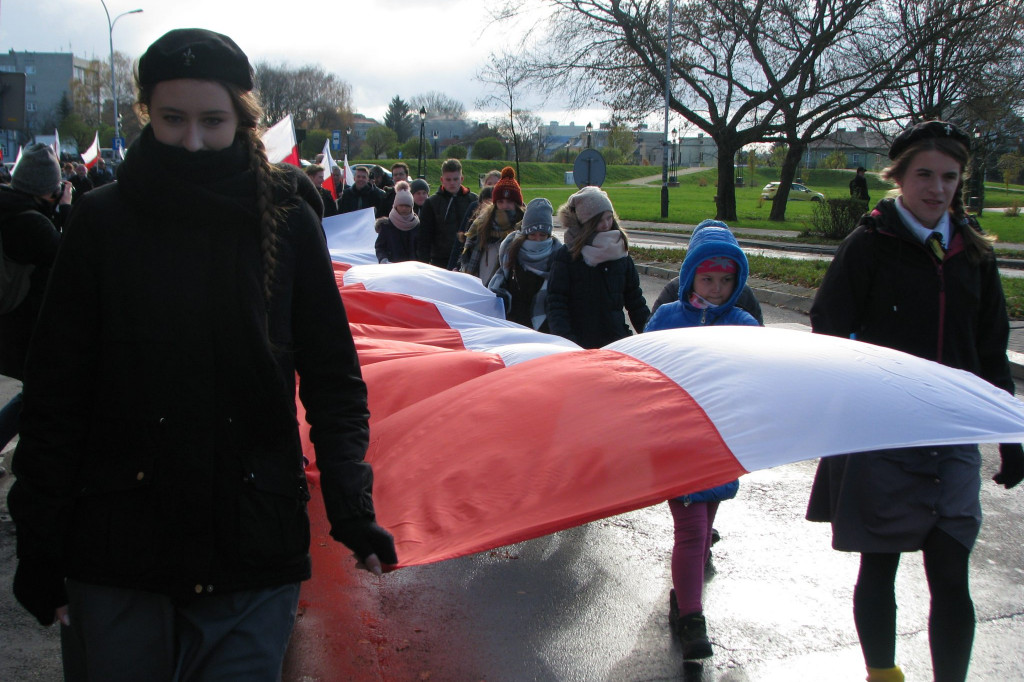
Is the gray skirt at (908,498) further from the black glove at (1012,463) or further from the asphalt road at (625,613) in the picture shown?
the asphalt road at (625,613)

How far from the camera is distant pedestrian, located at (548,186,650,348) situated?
5.53m

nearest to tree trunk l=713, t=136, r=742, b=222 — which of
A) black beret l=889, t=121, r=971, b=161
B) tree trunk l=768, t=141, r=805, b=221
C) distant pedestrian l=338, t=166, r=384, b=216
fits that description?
tree trunk l=768, t=141, r=805, b=221

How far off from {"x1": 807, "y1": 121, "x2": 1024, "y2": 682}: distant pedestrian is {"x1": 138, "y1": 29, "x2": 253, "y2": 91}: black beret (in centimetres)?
205

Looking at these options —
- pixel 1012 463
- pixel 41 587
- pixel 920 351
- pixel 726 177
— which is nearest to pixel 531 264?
pixel 920 351

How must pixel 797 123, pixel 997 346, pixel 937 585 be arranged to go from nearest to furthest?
1. pixel 937 585
2. pixel 997 346
3. pixel 797 123

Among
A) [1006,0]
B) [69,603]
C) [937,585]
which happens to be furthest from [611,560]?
[1006,0]

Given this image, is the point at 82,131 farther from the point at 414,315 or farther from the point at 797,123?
the point at 414,315

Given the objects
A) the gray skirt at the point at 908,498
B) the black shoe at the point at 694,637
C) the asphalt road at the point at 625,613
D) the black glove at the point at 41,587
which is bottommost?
the asphalt road at the point at 625,613

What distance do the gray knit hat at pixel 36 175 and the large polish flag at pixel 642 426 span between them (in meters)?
2.96

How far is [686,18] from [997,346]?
99.5 ft

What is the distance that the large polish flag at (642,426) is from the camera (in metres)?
2.50

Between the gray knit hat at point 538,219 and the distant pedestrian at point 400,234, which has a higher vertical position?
the gray knit hat at point 538,219

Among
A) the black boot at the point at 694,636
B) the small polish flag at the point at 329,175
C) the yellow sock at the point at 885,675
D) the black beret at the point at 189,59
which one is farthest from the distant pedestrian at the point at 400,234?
the black beret at the point at 189,59

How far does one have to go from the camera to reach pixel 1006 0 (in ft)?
84.0
